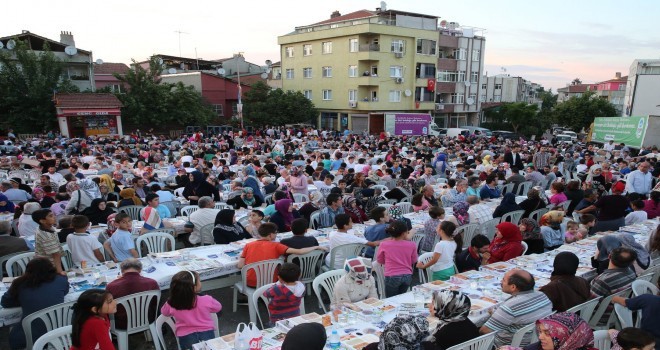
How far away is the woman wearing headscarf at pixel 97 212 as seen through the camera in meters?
7.59

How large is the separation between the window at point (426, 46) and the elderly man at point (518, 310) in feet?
124

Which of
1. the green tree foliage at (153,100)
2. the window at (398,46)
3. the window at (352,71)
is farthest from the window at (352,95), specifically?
the green tree foliage at (153,100)

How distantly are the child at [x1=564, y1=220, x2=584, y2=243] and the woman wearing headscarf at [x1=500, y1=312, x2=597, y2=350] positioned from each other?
4298 mm

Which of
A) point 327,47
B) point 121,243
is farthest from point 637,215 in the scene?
point 327,47

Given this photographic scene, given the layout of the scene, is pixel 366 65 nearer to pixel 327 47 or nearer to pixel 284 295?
pixel 327 47

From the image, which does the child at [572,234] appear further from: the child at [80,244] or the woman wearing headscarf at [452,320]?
the child at [80,244]

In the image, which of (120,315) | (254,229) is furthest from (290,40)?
(120,315)

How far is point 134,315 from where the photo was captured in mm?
4504

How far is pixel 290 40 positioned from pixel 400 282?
39.0m

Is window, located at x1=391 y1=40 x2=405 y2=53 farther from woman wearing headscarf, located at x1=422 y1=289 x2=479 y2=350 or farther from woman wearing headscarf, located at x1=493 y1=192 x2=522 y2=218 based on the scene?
woman wearing headscarf, located at x1=422 y1=289 x2=479 y2=350

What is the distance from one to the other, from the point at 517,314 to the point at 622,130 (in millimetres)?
22934

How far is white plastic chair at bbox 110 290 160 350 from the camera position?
→ 4438 millimetres

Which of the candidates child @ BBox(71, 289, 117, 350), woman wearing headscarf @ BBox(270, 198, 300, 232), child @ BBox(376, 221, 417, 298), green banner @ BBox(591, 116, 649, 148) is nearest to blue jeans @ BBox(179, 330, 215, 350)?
child @ BBox(71, 289, 117, 350)

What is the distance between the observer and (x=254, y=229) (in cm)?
700
